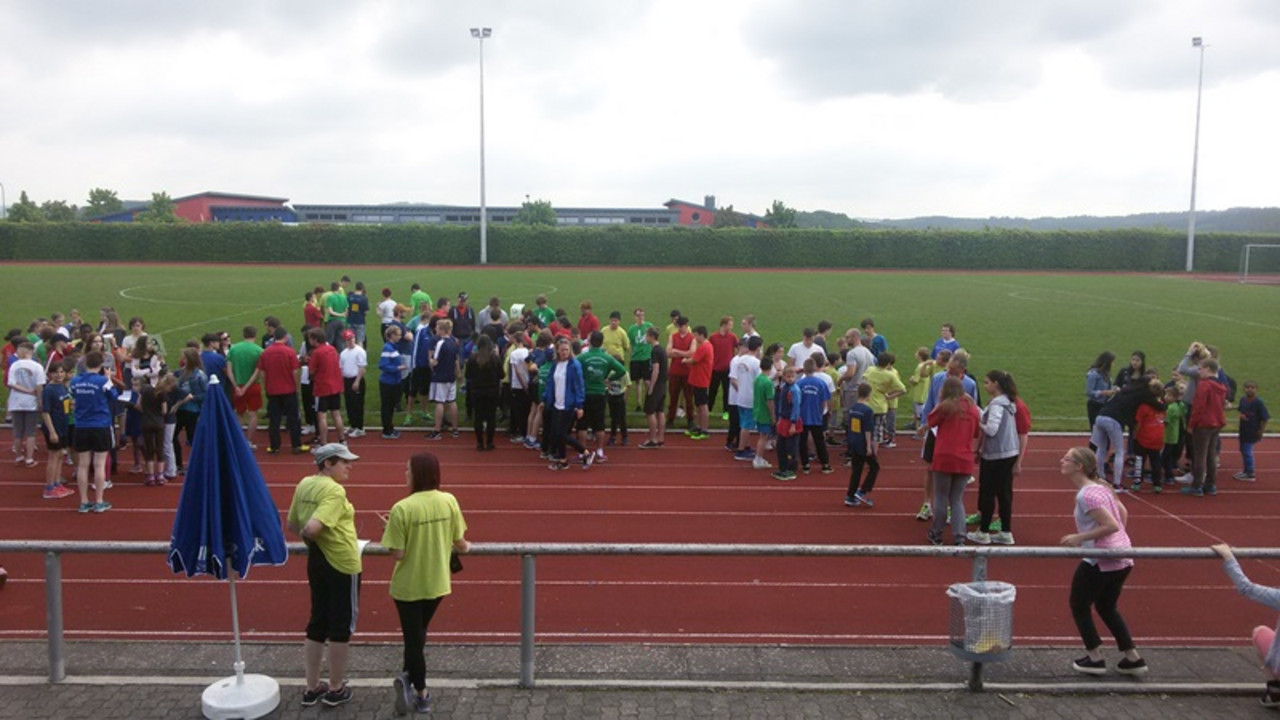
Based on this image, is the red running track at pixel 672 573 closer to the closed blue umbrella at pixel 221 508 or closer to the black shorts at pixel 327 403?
the black shorts at pixel 327 403

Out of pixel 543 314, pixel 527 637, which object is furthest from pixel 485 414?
pixel 527 637

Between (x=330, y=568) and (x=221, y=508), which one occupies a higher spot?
(x=221, y=508)

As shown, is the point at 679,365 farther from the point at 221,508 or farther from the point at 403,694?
the point at 221,508

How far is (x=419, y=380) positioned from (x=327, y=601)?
1028 cm

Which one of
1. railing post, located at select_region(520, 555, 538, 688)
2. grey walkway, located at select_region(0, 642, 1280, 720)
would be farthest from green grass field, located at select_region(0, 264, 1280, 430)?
railing post, located at select_region(520, 555, 538, 688)

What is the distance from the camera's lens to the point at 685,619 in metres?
7.64

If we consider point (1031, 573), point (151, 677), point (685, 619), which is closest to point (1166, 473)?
point (1031, 573)

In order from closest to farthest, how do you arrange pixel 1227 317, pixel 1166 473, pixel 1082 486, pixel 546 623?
pixel 1082 486 < pixel 546 623 < pixel 1166 473 < pixel 1227 317

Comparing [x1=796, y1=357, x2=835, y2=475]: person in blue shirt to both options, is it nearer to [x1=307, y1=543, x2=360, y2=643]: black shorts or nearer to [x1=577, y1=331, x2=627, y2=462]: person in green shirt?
[x1=577, y1=331, x2=627, y2=462]: person in green shirt

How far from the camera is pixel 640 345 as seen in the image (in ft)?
49.6

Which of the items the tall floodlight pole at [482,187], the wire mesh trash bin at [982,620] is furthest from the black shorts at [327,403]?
the tall floodlight pole at [482,187]

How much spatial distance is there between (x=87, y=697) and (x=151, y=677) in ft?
1.24

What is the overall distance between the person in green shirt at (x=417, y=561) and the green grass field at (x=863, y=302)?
12.4m

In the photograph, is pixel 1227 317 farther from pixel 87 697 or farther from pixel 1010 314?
pixel 87 697
